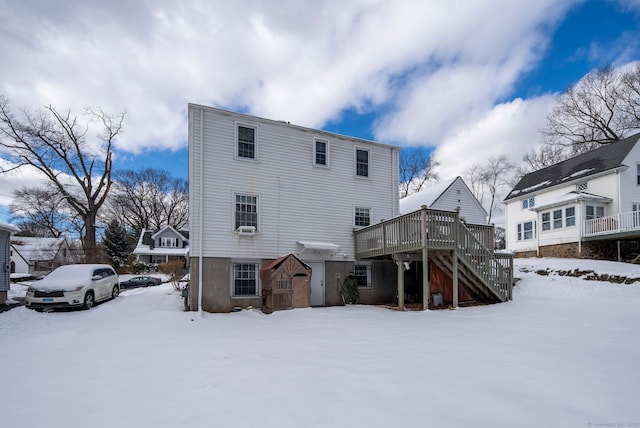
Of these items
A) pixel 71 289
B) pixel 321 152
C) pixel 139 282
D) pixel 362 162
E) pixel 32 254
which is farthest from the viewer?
pixel 32 254

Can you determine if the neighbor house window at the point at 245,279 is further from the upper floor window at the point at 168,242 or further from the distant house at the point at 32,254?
the distant house at the point at 32,254

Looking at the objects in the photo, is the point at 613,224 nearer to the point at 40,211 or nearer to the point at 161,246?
the point at 161,246

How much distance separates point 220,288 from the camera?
36.9 feet

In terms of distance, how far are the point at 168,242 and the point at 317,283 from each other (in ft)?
91.3

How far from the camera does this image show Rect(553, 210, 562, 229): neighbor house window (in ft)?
63.4

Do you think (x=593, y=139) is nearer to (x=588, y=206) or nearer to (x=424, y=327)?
(x=588, y=206)

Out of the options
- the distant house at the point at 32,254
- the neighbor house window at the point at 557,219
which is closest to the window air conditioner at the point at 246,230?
the neighbor house window at the point at 557,219

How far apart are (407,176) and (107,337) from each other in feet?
101

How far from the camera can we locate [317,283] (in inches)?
505

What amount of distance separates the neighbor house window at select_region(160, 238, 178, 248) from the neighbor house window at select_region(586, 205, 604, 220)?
113 ft

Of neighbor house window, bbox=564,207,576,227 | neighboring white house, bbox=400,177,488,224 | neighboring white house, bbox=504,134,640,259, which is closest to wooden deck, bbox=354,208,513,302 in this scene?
neighboring white house, bbox=400,177,488,224

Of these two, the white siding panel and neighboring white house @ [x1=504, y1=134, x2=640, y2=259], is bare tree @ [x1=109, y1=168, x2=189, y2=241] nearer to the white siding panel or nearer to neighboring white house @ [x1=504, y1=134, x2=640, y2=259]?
the white siding panel

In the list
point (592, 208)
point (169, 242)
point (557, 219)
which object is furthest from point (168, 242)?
point (592, 208)

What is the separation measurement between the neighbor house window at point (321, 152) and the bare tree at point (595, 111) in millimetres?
25226
